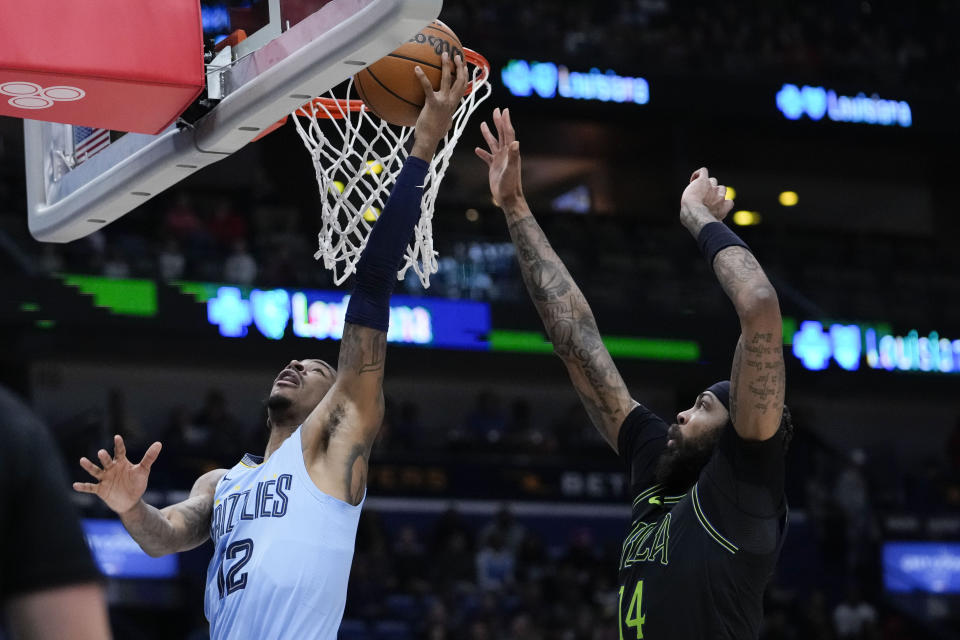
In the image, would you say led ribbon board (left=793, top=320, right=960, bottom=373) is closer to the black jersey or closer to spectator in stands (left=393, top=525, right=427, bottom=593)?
spectator in stands (left=393, top=525, right=427, bottom=593)

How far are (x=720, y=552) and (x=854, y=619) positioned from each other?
38.6 ft

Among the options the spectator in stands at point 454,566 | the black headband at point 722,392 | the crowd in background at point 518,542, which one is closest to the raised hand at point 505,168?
the black headband at point 722,392

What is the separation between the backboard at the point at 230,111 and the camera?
3.19 metres

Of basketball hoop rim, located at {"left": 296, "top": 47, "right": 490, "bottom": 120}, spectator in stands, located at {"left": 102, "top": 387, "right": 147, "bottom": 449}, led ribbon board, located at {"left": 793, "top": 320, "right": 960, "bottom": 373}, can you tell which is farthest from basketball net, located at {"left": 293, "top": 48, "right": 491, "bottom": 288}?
led ribbon board, located at {"left": 793, "top": 320, "right": 960, "bottom": 373}

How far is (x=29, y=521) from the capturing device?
1.37 metres

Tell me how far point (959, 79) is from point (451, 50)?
16441 mm

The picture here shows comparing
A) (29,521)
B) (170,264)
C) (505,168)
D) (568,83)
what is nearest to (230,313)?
(170,264)

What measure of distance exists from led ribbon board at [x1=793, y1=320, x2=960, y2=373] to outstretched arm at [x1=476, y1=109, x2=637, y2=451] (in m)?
12.1

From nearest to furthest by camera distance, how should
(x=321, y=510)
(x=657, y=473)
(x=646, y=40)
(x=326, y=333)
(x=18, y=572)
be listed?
1. (x=18, y=572)
2. (x=321, y=510)
3. (x=657, y=473)
4. (x=326, y=333)
5. (x=646, y=40)

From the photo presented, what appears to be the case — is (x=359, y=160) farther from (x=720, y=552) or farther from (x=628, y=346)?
(x=628, y=346)

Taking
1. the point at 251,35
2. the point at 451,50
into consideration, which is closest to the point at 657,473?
the point at 451,50

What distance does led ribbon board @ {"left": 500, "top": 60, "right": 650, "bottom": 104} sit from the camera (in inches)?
616

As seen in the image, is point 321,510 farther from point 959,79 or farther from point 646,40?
point 959,79

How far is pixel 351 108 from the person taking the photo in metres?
4.27
